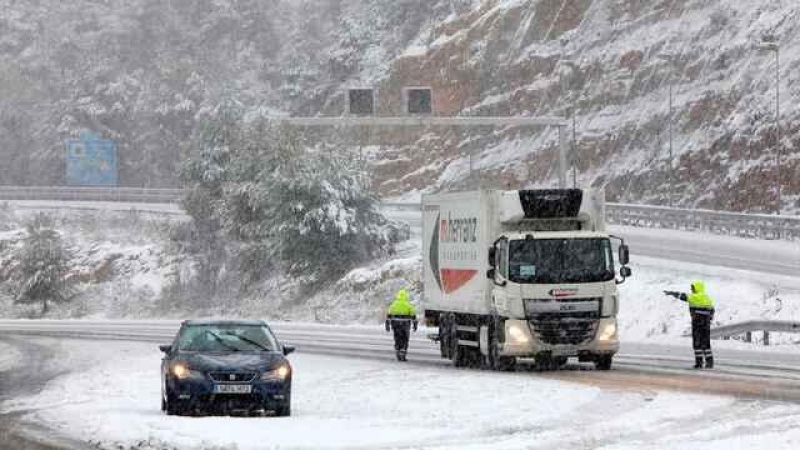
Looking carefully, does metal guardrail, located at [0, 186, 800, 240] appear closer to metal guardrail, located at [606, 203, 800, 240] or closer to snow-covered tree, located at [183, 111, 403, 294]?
metal guardrail, located at [606, 203, 800, 240]

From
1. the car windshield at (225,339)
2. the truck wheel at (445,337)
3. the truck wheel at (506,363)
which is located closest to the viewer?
the car windshield at (225,339)

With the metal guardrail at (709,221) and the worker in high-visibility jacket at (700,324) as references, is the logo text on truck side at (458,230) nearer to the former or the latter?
the worker in high-visibility jacket at (700,324)

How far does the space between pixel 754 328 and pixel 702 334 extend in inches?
279

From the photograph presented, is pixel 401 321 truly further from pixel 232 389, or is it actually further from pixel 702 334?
pixel 232 389

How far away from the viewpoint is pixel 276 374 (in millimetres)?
20719

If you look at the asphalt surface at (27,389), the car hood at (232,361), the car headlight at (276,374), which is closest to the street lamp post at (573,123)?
the asphalt surface at (27,389)

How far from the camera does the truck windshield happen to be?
27.6 metres

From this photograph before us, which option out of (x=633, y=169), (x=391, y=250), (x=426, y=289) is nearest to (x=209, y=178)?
(x=391, y=250)

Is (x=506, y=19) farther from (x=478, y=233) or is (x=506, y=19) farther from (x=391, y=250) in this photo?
(x=478, y=233)

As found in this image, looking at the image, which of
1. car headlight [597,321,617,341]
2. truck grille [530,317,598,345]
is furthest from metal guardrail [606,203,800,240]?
truck grille [530,317,598,345]

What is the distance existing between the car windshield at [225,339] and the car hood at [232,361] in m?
0.36

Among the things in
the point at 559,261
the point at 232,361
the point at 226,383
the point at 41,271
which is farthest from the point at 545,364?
the point at 41,271

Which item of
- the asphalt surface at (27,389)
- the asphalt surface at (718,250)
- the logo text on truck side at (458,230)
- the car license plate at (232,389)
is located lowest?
the asphalt surface at (27,389)

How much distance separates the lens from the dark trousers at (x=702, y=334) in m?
27.7
